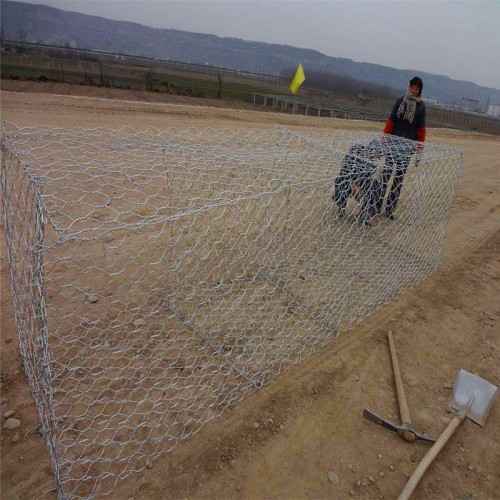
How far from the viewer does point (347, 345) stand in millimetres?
2982

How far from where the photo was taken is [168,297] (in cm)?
314

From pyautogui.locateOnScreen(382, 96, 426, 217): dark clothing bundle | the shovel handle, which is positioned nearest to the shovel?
the shovel handle

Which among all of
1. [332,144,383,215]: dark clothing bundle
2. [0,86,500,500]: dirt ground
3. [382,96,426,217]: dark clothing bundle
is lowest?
[0,86,500,500]: dirt ground

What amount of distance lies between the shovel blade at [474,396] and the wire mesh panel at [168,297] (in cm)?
88

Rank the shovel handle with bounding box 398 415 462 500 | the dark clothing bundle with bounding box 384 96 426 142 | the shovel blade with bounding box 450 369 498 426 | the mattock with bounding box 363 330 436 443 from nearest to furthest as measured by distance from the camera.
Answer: the shovel handle with bounding box 398 415 462 500 → the mattock with bounding box 363 330 436 443 → the shovel blade with bounding box 450 369 498 426 → the dark clothing bundle with bounding box 384 96 426 142

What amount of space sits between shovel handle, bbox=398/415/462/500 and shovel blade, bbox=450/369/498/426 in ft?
0.62

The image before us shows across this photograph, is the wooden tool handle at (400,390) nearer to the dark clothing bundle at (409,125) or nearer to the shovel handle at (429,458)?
the shovel handle at (429,458)

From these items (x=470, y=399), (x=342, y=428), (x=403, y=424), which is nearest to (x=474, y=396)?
(x=470, y=399)

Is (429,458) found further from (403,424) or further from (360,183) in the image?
(360,183)

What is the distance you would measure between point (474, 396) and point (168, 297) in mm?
2272

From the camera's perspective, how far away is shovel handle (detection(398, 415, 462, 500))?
1918 millimetres

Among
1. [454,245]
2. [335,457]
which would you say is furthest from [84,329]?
[454,245]

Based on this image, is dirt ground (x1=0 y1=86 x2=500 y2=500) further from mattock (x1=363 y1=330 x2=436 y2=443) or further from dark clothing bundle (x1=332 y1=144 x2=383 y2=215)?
dark clothing bundle (x1=332 y1=144 x2=383 y2=215)

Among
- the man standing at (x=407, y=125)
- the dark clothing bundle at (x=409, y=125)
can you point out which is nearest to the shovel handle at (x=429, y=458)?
the man standing at (x=407, y=125)
